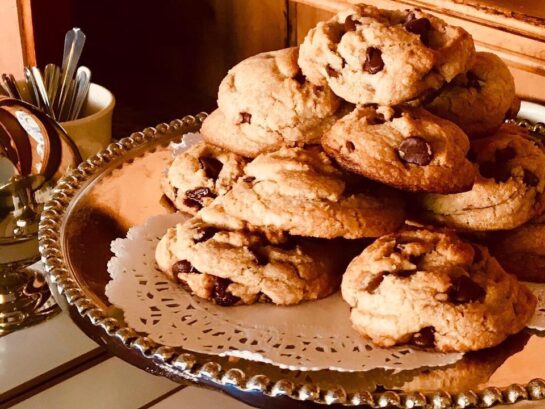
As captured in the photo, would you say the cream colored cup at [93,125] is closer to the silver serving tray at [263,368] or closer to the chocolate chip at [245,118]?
the silver serving tray at [263,368]

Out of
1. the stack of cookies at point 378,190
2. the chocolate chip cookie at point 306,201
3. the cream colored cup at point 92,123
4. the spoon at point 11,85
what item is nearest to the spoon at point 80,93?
the cream colored cup at point 92,123

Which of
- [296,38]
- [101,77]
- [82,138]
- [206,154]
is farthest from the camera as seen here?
[101,77]

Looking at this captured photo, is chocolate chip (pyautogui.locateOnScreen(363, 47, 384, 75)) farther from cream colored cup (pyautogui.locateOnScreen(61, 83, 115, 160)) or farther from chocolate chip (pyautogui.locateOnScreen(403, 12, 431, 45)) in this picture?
cream colored cup (pyautogui.locateOnScreen(61, 83, 115, 160))

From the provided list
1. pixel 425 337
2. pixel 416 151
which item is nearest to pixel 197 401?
pixel 425 337

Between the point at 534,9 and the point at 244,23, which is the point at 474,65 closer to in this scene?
the point at 534,9

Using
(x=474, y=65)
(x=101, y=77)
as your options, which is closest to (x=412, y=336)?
(x=474, y=65)
